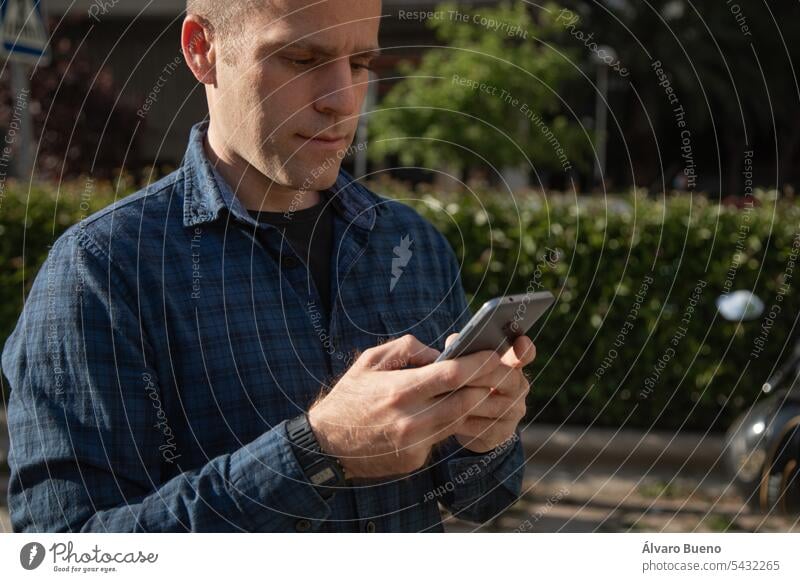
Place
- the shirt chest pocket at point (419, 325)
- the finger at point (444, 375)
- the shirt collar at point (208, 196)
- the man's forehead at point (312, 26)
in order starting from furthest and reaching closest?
the shirt chest pocket at point (419, 325), the shirt collar at point (208, 196), the man's forehead at point (312, 26), the finger at point (444, 375)

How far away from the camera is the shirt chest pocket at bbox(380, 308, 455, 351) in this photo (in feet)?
6.07

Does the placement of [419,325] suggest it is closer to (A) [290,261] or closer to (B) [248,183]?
(A) [290,261]

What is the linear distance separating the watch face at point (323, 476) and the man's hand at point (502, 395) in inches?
8.1

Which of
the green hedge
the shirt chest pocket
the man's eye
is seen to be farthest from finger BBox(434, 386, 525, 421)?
the green hedge

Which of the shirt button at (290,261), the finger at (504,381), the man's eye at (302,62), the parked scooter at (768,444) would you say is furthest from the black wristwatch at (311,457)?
the parked scooter at (768,444)

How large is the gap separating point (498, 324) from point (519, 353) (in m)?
0.07

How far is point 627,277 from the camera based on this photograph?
18.3ft

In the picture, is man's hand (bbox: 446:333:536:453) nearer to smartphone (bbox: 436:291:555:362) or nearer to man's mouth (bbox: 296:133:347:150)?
smartphone (bbox: 436:291:555:362)

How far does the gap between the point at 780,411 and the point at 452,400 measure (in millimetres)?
3320

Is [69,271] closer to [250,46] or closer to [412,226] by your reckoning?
[250,46]

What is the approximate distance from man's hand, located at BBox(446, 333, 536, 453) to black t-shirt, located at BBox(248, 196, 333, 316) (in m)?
0.38

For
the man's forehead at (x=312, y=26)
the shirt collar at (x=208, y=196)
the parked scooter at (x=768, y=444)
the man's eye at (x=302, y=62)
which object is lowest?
the parked scooter at (x=768, y=444)

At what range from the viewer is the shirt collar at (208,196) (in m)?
1.71

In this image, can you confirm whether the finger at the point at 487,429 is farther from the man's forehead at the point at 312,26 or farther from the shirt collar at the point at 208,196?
the man's forehead at the point at 312,26
